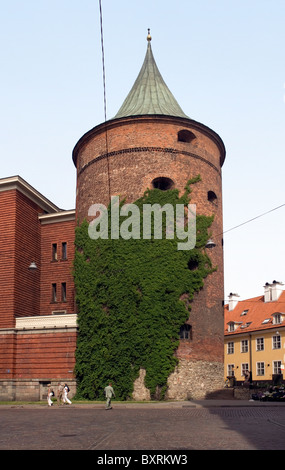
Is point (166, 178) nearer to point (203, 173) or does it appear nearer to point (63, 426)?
point (203, 173)

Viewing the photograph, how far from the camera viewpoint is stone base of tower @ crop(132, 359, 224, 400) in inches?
1080

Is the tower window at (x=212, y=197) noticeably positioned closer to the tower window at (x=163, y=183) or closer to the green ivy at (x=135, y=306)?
the green ivy at (x=135, y=306)

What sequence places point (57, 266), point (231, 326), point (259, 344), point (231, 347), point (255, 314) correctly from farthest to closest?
point (231, 326) → point (231, 347) → point (255, 314) → point (259, 344) → point (57, 266)

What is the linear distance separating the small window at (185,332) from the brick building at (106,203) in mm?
122

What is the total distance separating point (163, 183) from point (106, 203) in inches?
131

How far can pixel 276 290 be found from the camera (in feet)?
182

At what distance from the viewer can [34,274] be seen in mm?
34938

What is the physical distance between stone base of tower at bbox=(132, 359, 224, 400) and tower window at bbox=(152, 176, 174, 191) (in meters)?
9.28

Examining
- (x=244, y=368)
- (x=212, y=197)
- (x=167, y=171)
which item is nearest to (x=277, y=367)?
(x=244, y=368)

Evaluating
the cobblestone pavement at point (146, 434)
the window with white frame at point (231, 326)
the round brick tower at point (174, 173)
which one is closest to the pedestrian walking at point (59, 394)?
the round brick tower at point (174, 173)

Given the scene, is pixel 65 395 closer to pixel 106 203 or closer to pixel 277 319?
pixel 106 203

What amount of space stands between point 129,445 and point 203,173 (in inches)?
897

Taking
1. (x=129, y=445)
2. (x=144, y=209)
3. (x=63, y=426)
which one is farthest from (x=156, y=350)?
(x=129, y=445)

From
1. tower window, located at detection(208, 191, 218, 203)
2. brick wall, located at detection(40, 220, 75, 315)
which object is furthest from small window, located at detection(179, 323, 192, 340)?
brick wall, located at detection(40, 220, 75, 315)
